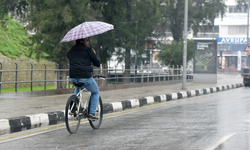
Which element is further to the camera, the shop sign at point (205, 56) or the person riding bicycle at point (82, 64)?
the shop sign at point (205, 56)

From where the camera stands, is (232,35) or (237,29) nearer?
(232,35)

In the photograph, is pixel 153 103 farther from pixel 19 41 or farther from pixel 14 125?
pixel 19 41

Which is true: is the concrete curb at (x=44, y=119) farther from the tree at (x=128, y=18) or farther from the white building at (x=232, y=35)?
the white building at (x=232, y=35)

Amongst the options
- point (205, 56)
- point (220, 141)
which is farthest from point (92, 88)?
point (205, 56)

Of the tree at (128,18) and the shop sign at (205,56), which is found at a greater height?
the tree at (128,18)

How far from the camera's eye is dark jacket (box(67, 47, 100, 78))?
7.17 metres

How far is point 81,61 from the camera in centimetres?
720

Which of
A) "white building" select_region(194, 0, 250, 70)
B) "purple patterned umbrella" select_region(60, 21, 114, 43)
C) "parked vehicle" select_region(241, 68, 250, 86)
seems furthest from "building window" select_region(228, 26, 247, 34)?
"purple patterned umbrella" select_region(60, 21, 114, 43)

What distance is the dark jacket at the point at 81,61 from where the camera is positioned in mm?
7168

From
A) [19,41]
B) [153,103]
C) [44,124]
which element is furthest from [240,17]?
[44,124]

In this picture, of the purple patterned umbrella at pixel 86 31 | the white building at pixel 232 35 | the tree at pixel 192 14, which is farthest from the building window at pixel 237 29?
the purple patterned umbrella at pixel 86 31

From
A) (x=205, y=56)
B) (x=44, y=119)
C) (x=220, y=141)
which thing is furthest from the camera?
(x=205, y=56)

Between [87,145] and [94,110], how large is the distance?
57.7 inches

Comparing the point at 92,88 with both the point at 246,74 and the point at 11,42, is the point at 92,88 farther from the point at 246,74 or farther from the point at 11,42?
the point at 11,42
